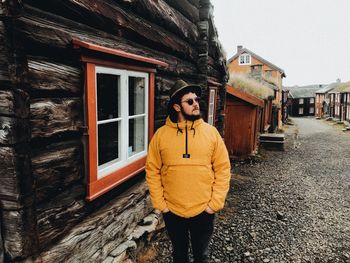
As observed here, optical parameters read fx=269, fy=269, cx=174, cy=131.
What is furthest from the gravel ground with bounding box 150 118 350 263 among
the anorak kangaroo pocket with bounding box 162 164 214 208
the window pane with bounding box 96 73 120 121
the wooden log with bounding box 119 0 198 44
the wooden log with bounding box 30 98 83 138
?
the wooden log with bounding box 119 0 198 44

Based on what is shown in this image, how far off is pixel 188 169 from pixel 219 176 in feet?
1.05

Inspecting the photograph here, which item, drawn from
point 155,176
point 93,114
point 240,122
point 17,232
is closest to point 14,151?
point 17,232

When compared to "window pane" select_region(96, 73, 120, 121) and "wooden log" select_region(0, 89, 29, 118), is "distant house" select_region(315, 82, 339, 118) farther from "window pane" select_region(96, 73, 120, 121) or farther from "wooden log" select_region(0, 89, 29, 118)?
"wooden log" select_region(0, 89, 29, 118)

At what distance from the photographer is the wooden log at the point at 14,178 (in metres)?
1.78

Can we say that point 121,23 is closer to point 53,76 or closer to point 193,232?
point 53,76

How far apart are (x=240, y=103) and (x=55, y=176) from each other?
363 inches

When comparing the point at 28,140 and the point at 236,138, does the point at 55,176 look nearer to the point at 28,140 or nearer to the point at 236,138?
the point at 28,140

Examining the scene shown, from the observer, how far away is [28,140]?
6.18 feet

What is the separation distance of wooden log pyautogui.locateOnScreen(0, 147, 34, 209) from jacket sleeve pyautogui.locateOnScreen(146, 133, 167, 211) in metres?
1.03

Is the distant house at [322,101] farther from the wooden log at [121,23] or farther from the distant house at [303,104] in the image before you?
the wooden log at [121,23]

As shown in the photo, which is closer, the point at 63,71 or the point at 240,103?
the point at 63,71

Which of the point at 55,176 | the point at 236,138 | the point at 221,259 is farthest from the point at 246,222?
the point at 236,138

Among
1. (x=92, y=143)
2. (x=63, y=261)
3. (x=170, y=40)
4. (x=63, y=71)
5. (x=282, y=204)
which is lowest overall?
(x=282, y=204)

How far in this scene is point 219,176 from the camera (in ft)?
8.21
